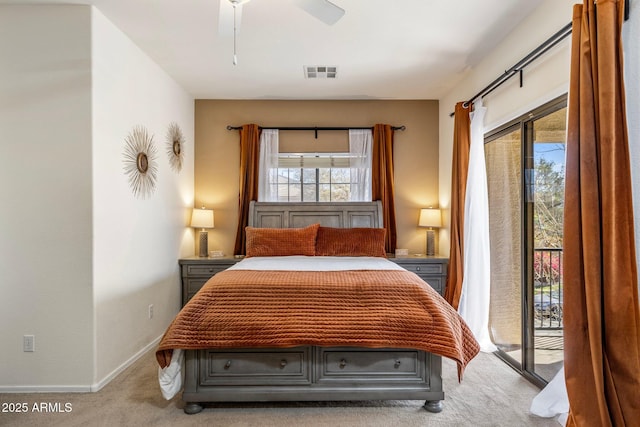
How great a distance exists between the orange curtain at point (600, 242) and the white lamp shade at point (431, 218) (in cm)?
257

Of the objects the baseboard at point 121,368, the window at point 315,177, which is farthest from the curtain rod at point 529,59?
the baseboard at point 121,368

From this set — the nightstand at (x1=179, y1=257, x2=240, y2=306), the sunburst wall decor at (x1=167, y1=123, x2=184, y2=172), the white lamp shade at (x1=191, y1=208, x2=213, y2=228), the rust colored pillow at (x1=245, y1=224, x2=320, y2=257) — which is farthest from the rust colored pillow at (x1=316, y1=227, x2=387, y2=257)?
the sunburst wall decor at (x1=167, y1=123, x2=184, y2=172)

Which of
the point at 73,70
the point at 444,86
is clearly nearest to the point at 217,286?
the point at 73,70

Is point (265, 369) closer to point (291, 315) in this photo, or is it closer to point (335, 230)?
point (291, 315)

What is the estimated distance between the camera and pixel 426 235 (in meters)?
4.75

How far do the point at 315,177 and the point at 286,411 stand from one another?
10.2 feet

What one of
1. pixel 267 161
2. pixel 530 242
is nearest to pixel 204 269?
pixel 267 161

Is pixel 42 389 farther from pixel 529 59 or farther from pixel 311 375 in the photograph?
pixel 529 59

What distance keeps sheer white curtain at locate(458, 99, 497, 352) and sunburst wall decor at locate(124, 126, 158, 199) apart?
3.13m

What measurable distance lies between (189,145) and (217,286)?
9.10 ft

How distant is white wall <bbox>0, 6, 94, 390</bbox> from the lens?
2.55m

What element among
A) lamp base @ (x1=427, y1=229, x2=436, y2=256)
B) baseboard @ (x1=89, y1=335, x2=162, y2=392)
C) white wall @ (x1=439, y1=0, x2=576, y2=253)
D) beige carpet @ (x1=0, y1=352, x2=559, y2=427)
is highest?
white wall @ (x1=439, y1=0, x2=576, y2=253)

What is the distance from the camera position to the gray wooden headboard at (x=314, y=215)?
4531mm

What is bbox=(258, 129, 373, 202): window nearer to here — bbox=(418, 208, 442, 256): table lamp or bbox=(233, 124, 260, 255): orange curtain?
bbox=(233, 124, 260, 255): orange curtain
